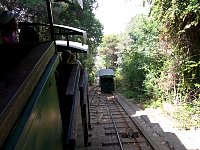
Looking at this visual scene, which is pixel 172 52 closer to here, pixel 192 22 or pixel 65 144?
pixel 192 22

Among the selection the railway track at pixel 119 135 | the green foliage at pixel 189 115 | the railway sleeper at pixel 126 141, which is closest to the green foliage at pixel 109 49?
the railway track at pixel 119 135

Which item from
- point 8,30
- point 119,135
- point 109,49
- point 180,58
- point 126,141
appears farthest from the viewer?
point 109,49

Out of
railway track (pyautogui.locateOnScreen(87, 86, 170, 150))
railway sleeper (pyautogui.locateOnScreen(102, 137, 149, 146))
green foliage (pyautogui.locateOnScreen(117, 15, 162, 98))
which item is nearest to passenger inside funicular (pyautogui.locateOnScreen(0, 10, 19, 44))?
railway track (pyautogui.locateOnScreen(87, 86, 170, 150))

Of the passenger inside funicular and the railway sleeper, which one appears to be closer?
the passenger inside funicular

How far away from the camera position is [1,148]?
1251 mm

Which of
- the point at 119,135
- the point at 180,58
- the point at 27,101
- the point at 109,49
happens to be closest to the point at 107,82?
the point at 180,58

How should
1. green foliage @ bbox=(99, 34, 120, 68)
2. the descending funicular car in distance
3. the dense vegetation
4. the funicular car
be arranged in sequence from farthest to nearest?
green foliage @ bbox=(99, 34, 120, 68) → the funicular car → the dense vegetation → the descending funicular car in distance

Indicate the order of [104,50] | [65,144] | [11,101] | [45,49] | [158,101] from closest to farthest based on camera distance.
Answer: [11,101]
[45,49]
[65,144]
[158,101]
[104,50]

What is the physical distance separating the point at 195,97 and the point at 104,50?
47.3m

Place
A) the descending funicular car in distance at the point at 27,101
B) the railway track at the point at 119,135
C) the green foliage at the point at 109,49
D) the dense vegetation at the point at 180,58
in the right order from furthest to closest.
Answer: the green foliage at the point at 109,49 < the dense vegetation at the point at 180,58 < the railway track at the point at 119,135 < the descending funicular car in distance at the point at 27,101

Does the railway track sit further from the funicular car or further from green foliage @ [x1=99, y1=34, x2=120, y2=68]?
green foliage @ [x1=99, y1=34, x2=120, y2=68]

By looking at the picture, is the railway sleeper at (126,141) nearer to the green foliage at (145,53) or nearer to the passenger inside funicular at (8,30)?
the passenger inside funicular at (8,30)

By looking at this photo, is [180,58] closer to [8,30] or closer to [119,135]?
[119,135]

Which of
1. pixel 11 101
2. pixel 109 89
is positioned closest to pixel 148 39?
pixel 109 89
